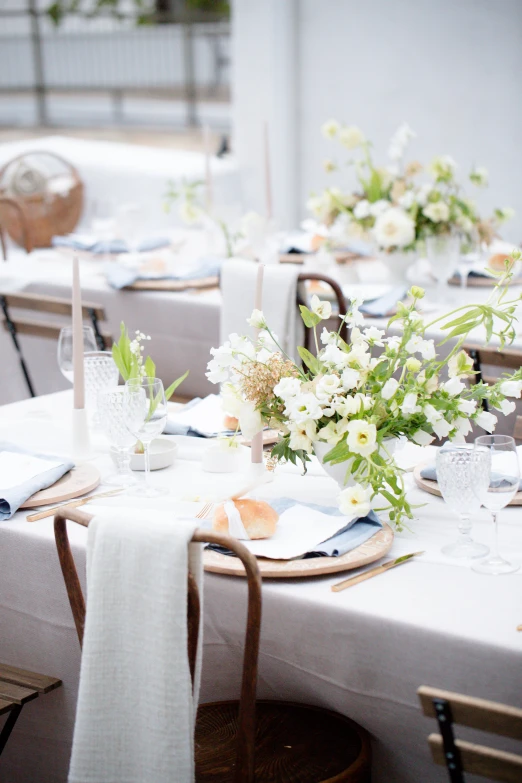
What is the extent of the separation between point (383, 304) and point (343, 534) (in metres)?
1.65

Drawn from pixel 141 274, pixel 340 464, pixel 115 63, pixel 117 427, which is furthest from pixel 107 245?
pixel 115 63

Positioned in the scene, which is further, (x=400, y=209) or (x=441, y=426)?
(x=400, y=209)

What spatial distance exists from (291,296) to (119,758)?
169 centimetres

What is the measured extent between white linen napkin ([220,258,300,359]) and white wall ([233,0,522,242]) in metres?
2.31

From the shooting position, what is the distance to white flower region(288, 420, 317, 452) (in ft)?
5.84

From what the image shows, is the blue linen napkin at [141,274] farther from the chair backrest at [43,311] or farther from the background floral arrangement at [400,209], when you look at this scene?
the background floral arrangement at [400,209]

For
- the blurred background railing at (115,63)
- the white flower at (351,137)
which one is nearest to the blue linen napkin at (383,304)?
the white flower at (351,137)

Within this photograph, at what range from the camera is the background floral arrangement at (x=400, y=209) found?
338 centimetres

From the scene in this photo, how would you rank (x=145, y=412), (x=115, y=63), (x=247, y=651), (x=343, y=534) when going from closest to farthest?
1. (x=247, y=651)
2. (x=343, y=534)
3. (x=145, y=412)
4. (x=115, y=63)

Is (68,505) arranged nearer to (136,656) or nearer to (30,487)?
(30,487)

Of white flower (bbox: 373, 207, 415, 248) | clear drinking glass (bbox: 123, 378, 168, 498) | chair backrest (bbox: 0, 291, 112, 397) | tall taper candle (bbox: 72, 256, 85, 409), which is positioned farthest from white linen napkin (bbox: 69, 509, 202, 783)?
white flower (bbox: 373, 207, 415, 248)

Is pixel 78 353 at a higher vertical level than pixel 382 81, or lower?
lower

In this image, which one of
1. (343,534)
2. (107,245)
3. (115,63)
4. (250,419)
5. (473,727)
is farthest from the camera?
(115,63)

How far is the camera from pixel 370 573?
64.0 inches
